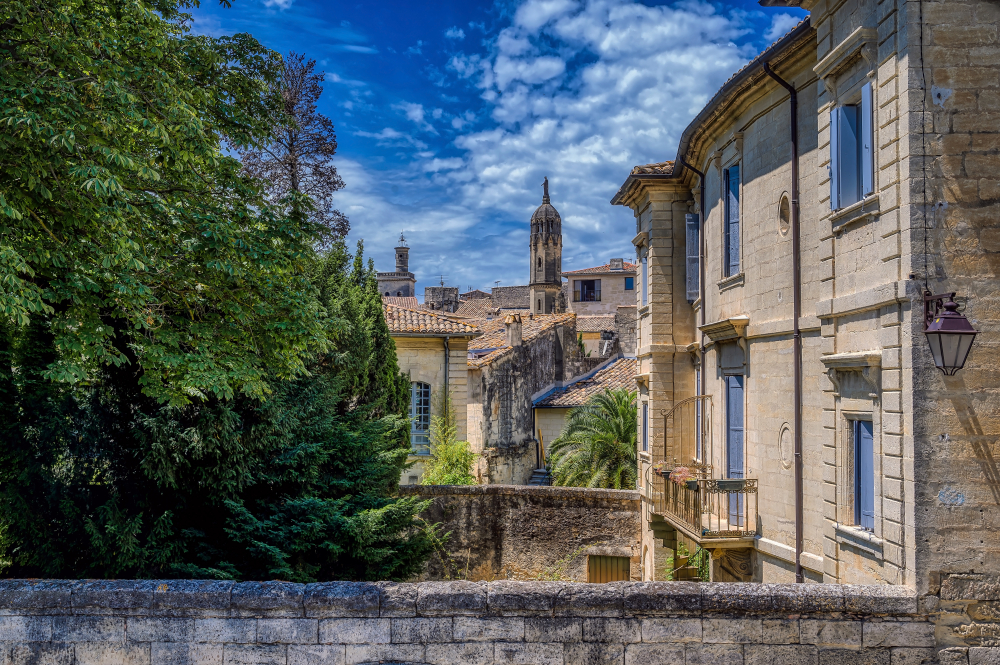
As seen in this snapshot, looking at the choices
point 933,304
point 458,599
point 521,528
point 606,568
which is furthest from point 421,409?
point 933,304

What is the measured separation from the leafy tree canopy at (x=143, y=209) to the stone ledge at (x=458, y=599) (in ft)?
8.94

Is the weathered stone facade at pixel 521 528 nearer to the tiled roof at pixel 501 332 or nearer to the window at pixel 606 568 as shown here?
the window at pixel 606 568

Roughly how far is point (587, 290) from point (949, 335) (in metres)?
65.4

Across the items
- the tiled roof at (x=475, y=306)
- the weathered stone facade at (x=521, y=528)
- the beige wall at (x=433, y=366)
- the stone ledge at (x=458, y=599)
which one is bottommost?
the weathered stone facade at (x=521, y=528)

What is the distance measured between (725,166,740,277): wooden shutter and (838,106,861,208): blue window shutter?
4.16 m

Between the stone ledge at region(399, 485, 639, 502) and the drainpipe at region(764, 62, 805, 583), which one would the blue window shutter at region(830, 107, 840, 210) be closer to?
the drainpipe at region(764, 62, 805, 583)

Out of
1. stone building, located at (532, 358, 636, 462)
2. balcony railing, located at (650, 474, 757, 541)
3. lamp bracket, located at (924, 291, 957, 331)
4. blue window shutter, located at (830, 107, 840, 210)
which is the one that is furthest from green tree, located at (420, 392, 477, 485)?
lamp bracket, located at (924, 291, 957, 331)

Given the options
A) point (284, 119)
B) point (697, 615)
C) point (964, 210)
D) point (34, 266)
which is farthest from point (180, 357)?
point (964, 210)

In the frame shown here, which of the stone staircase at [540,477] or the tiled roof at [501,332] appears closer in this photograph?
the tiled roof at [501,332]

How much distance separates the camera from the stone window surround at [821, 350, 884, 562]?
6.99 meters

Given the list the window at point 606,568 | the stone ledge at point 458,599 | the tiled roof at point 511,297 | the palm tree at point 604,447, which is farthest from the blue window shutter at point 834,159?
the tiled roof at point 511,297

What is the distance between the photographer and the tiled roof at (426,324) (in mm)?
24656

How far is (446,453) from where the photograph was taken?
23.6 m

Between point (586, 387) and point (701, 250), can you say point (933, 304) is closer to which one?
point (701, 250)
